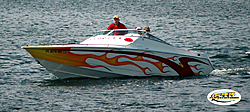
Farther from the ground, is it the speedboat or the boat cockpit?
the boat cockpit

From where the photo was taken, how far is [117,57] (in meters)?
14.2

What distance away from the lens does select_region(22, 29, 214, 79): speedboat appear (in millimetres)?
13938

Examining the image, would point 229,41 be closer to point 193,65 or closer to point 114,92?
point 193,65

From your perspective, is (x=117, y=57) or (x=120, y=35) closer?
(x=117, y=57)

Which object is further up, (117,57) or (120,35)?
(120,35)

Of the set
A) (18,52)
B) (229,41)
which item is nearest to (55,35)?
(18,52)

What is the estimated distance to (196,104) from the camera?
1178 cm

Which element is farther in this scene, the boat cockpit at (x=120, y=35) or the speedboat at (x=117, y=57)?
the boat cockpit at (x=120, y=35)

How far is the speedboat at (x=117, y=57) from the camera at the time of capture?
13938 mm

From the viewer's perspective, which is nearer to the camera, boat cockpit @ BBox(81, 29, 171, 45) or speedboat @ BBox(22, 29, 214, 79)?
speedboat @ BBox(22, 29, 214, 79)

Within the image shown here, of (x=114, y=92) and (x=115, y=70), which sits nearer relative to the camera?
(x=114, y=92)

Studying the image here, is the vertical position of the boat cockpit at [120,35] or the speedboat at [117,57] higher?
the boat cockpit at [120,35]

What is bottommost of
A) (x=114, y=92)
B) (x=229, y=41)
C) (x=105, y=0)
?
(x=114, y=92)

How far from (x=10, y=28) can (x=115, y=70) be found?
23.2 m
